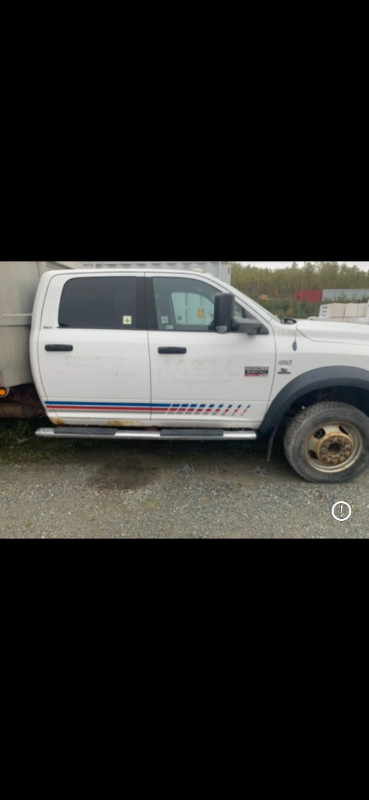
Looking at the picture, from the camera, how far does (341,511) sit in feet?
9.57

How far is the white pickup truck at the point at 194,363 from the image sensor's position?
3.06 metres

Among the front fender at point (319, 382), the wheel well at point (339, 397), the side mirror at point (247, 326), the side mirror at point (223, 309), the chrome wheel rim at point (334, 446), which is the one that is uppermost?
the side mirror at point (223, 309)

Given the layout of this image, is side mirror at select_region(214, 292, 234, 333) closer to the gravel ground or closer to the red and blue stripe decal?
the red and blue stripe decal

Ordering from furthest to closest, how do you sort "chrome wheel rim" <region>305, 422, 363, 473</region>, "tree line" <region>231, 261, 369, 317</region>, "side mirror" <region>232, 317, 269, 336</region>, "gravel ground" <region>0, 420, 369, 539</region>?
"tree line" <region>231, 261, 369, 317</region> < "chrome wheel rim" <region>305, 422, 363, 473</region> < "side mirror" <region>232, 317, 269, 336</region> < "gravel ground" <region>0, 420, 369, 539</region>

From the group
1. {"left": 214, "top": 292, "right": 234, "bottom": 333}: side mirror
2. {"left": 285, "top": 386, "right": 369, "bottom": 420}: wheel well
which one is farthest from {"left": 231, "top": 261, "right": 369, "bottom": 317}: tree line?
{"left": 214, "top": 292, "right": 234, "bottom": 333}: side mirror

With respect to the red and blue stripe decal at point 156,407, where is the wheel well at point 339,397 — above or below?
above

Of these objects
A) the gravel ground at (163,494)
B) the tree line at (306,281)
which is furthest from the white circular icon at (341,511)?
the tree line at (306,281)

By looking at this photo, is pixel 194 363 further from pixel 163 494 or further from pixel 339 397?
pixel 339 397

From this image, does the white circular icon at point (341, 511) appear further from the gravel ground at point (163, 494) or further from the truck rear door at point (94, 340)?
the truck rear door at point (94, 340)

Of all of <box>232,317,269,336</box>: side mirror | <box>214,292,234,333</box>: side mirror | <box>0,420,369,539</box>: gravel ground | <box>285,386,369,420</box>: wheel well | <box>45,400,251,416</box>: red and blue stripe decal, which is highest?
<box>214,292,234,333</box>: side mirror

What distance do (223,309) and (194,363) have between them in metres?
0.56

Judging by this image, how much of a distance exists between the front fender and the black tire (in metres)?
0.21

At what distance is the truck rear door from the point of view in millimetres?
3074

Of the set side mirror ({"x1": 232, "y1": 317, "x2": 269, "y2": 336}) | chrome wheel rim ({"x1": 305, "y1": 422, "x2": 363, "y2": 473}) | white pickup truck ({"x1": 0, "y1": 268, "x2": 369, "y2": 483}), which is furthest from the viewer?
chrome wheel rim ({"x1": 305, "y1": 422, "x2": 363, "y2": 473})
